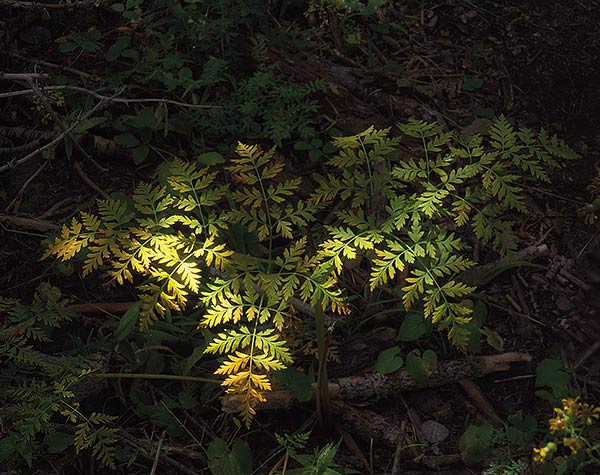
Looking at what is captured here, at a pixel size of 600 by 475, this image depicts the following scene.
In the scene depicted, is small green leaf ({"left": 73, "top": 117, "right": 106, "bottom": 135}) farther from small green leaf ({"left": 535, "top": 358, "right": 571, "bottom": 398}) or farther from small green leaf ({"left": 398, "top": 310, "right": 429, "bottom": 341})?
small green leaf ({"left": 535, "top": 358, "right": 571, "bottom": 398})

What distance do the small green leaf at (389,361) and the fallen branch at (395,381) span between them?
52 mm

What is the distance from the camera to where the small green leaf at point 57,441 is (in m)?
2.65

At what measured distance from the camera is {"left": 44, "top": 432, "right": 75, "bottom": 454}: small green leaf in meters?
2.65

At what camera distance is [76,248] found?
2445 millimetres

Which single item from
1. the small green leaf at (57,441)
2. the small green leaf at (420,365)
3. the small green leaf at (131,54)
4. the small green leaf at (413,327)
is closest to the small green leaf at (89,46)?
the small green leaf at (131,54)

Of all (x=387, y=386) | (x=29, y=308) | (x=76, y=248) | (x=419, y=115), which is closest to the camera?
(x=76, y=248)

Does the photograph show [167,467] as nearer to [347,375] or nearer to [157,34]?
[347,375]

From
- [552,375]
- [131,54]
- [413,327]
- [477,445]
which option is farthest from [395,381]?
[131,54]

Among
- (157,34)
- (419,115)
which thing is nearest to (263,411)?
(419,115)

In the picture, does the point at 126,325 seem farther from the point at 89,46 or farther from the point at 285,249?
the point at 89,46

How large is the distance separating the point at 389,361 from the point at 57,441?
4.44ft

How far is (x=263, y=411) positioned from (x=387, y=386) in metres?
0.53

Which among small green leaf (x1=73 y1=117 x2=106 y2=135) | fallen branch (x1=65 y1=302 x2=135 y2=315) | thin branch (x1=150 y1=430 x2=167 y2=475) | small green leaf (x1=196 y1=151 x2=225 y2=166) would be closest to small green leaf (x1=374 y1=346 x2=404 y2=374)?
thin branch (x1=150 y1=430 x2=167 y2=475)

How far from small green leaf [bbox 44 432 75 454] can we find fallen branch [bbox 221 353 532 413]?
23.8 inches
